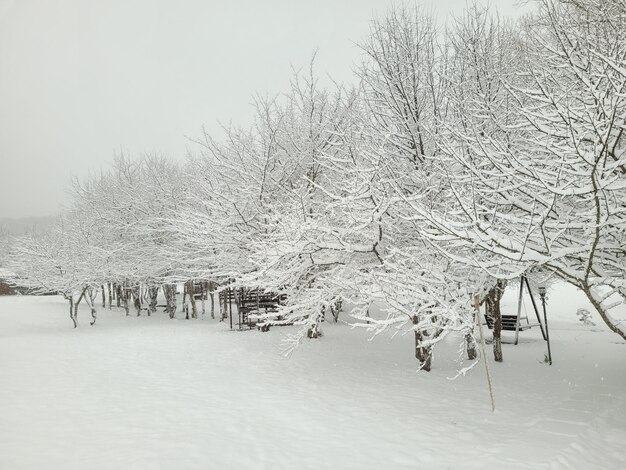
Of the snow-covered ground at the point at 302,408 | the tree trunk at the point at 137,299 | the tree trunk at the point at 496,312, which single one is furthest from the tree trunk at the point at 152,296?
the tree trunk at the point at 496,312

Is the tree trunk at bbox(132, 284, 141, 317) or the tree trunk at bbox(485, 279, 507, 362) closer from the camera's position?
the tree trunk at bbox(485, 279, 507, 362)

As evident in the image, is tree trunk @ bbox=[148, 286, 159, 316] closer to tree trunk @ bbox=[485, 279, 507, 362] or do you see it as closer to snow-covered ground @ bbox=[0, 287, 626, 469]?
snow-covered ground @ bbox=[0, 287, 626, 469]

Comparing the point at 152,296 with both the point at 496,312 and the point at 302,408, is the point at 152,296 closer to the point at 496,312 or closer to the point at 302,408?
the point at 302,408

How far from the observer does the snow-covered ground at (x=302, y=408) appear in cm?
551

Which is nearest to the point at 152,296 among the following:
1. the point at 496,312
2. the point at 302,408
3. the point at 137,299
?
the point at 137,299

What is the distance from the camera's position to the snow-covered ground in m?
5.51

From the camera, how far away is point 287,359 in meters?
11.8

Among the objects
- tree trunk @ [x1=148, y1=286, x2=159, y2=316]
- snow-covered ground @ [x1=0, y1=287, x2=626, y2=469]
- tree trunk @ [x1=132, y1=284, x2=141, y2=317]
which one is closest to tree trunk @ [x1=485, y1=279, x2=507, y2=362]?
snow-covered ground @ [x1=0, y1=287, x2=626, y2=469]

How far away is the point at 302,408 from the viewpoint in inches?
301

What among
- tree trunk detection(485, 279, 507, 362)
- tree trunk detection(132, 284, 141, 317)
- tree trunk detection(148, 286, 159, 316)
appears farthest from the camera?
tree trunk detection(148, 286, 159, 316)

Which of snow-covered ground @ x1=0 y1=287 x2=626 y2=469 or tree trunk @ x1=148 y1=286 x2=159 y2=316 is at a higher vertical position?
tree trunk @ x1=148 y1=286 x2=159 y2=316

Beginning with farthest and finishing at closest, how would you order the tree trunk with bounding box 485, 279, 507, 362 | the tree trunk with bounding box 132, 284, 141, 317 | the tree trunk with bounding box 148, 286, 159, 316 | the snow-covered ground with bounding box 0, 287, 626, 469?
the tree trunk with bounding box 148, 286, 159, 316 < the tree trunk with bounding box 132, 284, 141, 317 < the tree trunk with bounding box 485, 279, 507, 362 < the snow-covered ground with bounding box 0, 287, 626, 469

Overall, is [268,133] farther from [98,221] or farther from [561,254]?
[98,221]

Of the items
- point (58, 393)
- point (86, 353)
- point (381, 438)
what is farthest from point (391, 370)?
point (86, 353)
